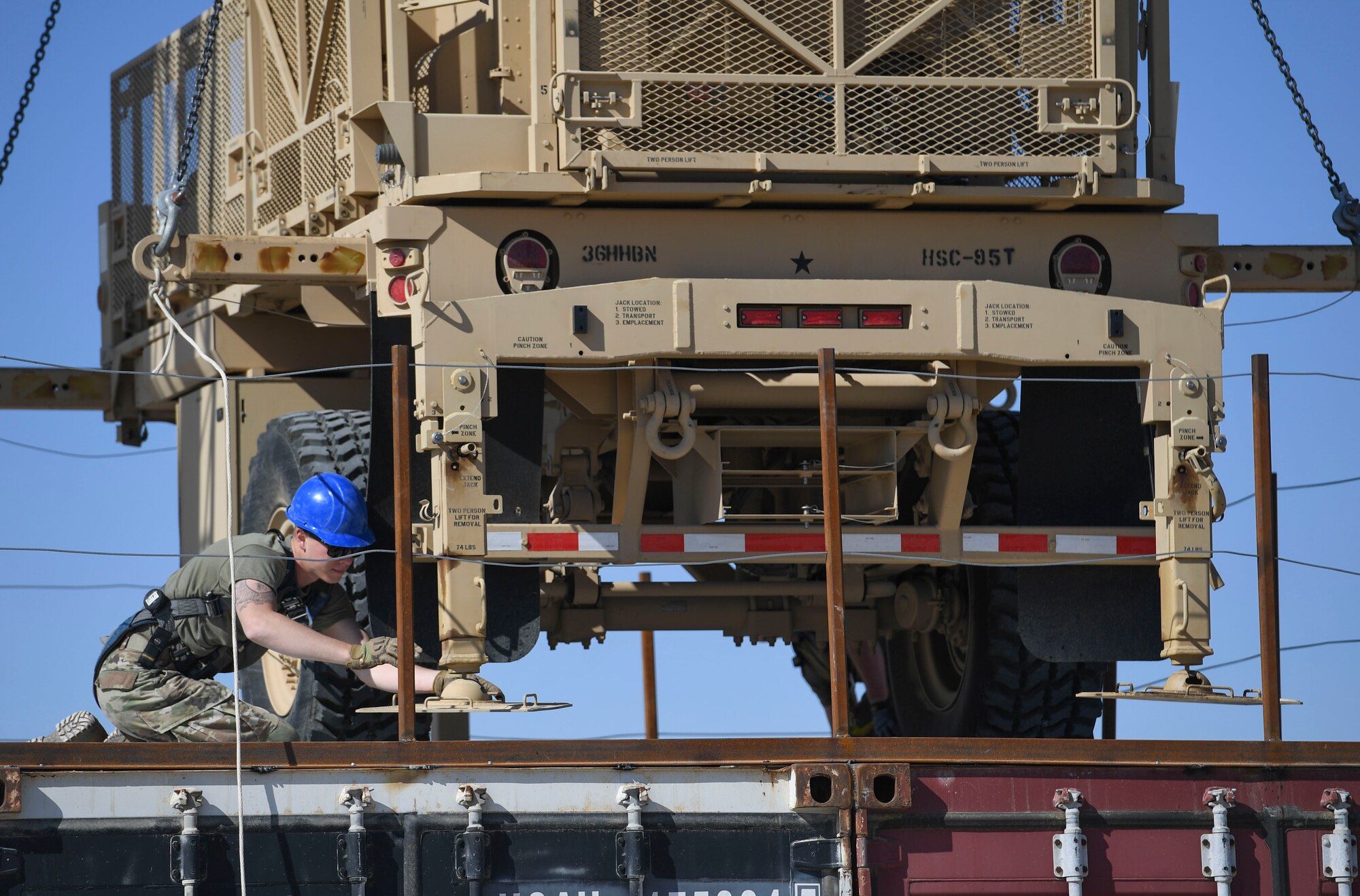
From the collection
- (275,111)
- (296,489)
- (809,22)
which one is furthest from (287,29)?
(809,22)

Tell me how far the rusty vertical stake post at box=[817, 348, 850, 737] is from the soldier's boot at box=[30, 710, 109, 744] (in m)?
2.79

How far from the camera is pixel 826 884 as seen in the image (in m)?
7.57

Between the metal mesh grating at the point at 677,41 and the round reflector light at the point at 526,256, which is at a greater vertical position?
the metal mesh grating at the point at 677,41

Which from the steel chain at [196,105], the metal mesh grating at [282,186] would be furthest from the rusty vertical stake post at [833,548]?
the metal mesh grating at [282,186]

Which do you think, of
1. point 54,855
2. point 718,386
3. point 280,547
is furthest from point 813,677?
point 54,855

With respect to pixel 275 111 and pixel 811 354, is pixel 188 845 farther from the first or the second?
pixel 275 111

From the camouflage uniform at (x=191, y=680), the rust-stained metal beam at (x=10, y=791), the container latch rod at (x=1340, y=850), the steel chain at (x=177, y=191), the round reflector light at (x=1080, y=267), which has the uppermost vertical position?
the steel chain at (x=177, y=191)

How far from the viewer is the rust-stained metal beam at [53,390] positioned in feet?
44.0

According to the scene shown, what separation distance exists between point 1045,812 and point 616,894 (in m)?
1.43

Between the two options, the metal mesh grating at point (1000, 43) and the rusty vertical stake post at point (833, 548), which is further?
the metal mesh grating at point (1000, 43)

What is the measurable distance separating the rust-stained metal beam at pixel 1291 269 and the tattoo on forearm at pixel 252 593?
185 inches

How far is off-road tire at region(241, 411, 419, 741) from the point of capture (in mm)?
10219

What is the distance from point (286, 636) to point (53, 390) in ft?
19.6

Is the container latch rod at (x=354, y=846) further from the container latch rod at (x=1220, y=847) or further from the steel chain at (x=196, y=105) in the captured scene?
the steel chain at (x=196, y=105)
